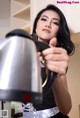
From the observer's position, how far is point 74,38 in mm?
1151

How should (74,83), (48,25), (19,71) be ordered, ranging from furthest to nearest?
1. (74,83)
2. (48,25)
3. (19,71)

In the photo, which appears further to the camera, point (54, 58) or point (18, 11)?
point (18, 11)

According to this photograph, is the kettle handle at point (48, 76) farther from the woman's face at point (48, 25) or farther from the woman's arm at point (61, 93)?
the woman's face at point (48, 25)

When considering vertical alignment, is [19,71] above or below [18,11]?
below

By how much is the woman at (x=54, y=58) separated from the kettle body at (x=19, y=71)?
A: 3cm

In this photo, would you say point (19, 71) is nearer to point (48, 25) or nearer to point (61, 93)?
point (61, 93)

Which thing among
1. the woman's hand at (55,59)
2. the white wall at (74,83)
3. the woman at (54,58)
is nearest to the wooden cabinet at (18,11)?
the white wall at (74,83)

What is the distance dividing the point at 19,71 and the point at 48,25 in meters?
0.65

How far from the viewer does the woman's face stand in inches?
33.1

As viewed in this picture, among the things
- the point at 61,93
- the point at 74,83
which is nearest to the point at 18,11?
the point at 74,83

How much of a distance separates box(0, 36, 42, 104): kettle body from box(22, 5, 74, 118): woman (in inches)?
1.4

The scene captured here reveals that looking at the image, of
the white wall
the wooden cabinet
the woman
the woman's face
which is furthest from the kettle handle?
the wooden cabinet

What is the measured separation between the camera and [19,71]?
0.27 m

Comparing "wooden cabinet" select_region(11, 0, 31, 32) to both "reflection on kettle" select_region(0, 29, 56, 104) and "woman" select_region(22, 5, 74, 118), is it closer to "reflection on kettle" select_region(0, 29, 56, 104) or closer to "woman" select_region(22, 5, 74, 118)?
"woman" select_region(22, 5, 74, 118)
